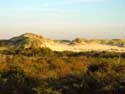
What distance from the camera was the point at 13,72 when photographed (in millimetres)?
22906

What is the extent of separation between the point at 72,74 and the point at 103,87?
3.12 meters

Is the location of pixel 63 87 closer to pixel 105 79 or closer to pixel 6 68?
pixel 105 79

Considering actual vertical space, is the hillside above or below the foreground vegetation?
below

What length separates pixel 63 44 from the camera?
8456 centimetres

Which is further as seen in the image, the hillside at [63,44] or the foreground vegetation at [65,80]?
the hillside at [63,44]

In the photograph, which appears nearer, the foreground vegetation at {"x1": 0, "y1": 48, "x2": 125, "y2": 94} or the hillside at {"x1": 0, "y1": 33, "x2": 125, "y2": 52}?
the foreground vegetation at {"x1": 0, "y1": 48, "x2": 125, "y2": 94}

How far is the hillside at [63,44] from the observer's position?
7631 cm

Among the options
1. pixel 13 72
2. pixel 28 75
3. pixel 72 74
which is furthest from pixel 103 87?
pixel 13 72

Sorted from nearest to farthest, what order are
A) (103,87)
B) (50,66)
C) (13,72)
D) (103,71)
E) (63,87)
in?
(103,87), (63,87), (103,71), (13,72), (50,66)

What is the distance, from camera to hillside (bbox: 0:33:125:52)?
7631cm

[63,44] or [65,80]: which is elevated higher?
[65,80]

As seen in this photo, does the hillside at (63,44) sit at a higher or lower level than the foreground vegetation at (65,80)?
lower

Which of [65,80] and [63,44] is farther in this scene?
[63,44]

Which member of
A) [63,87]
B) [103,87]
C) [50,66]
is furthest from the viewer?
[50,66]
